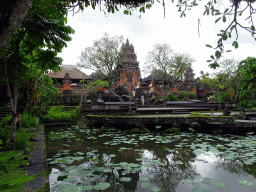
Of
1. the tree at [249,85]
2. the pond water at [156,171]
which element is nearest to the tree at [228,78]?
the tree at [249,85]

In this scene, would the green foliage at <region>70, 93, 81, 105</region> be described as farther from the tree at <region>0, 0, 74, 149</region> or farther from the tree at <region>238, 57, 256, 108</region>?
the tree at <region>238, 57, 256, 108</region>

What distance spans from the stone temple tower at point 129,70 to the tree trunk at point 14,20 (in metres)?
21.0

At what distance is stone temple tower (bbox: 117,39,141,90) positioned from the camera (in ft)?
77.6

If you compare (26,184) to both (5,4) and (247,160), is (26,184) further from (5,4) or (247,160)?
(247,160)

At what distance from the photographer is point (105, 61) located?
22.3m

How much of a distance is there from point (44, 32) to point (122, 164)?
2.84 meters

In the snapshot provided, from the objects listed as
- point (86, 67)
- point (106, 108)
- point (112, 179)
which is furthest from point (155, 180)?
point (86, 67)

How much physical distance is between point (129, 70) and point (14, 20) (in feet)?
74.7

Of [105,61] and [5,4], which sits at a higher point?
[105,61]

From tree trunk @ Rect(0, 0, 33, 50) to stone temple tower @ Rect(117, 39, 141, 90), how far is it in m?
21.0

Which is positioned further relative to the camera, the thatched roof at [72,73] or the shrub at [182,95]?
the shrub at [182,95]

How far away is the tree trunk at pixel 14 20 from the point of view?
4.29 feet

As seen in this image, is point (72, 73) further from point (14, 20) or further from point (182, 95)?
point (14, 20)

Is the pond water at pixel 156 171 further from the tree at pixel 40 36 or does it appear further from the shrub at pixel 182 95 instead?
the shrub at pixel 182 95
